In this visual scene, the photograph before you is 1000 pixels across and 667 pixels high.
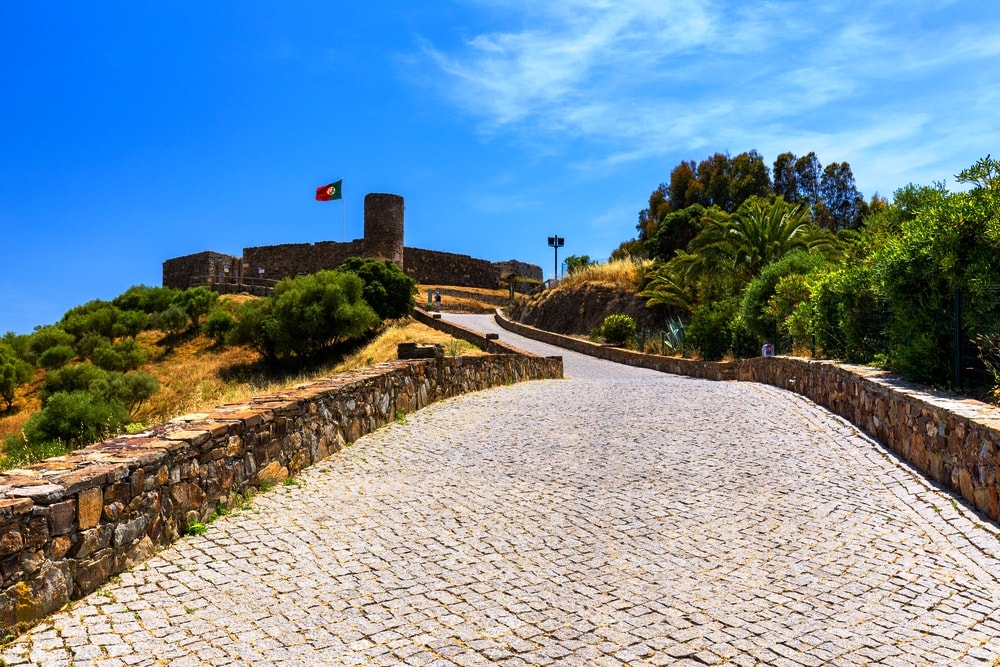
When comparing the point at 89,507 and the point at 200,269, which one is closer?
the point at 89,507

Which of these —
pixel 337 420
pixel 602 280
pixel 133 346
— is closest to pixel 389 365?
pixel 337 420

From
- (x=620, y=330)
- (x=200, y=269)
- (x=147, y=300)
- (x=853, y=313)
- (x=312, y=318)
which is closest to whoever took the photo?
(x=853, y=313)

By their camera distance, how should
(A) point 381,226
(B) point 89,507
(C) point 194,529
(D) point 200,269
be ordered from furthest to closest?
(D) point 200,269 < (A) point 381,226 < (C) point 194,529 < (B) point 89,507

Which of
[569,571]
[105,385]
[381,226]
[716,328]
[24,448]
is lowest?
[24,448]

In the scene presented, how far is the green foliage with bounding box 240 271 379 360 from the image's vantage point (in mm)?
30297

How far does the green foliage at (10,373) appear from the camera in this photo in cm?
3000

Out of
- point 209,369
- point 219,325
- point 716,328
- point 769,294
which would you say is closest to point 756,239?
point 716,328

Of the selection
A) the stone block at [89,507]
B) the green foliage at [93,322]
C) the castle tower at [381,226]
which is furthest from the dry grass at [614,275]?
the stone block at [89,507]

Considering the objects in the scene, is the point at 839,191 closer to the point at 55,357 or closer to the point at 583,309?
the point at 583,309

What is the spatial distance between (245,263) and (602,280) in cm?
3416

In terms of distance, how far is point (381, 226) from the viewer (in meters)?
49.5

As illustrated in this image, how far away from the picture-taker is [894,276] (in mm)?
8430

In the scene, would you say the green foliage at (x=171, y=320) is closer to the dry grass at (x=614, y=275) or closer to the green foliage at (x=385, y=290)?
the green foliage at (x=385, y=290)

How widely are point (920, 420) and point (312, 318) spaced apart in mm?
25953
